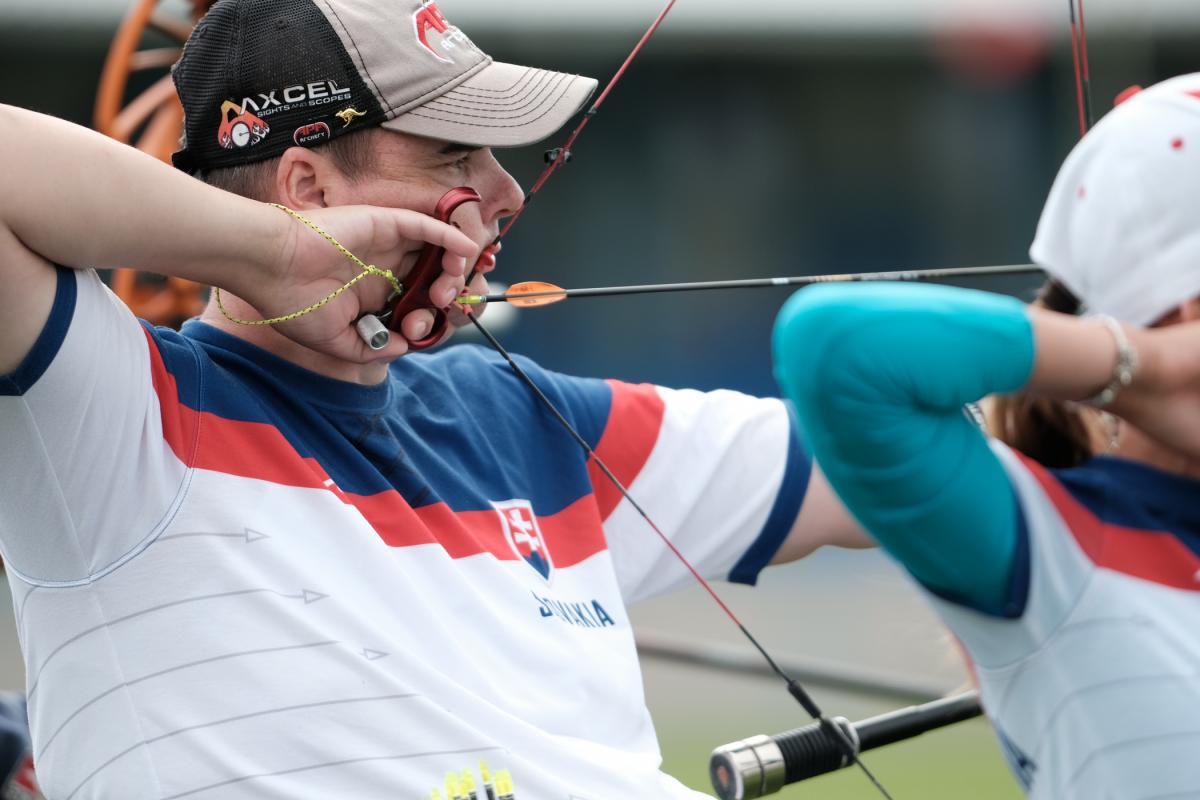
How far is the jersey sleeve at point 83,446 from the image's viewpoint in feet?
3.32

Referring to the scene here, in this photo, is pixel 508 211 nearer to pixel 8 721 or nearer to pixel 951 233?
pixel 8 721

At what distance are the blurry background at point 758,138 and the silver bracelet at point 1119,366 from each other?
206 inches

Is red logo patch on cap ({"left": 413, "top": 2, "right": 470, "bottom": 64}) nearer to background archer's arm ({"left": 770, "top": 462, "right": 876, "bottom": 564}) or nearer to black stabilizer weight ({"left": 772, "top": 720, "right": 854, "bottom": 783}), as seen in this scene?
background archer's arm ({"left": 770, "top": 462, "right": 876, "bottom": 564})

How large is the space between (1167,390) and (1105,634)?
15cm

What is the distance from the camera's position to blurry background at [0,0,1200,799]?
20.4ft

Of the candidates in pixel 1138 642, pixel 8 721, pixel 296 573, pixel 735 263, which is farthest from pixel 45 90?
pixel 1138 642

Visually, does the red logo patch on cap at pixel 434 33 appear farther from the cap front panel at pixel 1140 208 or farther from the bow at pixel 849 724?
the cap front panel at pixel 1140 208

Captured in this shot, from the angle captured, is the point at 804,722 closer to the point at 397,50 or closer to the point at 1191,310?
the point at 397,50

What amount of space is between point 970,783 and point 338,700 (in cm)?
255

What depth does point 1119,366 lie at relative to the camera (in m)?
0.84

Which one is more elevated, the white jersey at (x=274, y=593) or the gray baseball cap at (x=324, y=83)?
the gray baseball cap at (x=324, y=83)

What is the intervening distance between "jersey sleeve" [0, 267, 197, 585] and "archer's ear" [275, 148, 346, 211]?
20 cm

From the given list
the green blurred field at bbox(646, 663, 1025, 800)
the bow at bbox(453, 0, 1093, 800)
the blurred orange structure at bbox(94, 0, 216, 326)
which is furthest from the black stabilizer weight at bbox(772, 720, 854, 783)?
the green blurred field at bbox(646, 663, 1025, 800)

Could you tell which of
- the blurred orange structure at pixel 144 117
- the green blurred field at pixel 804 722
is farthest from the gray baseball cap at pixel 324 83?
the green blurred field at pixel 804 722
